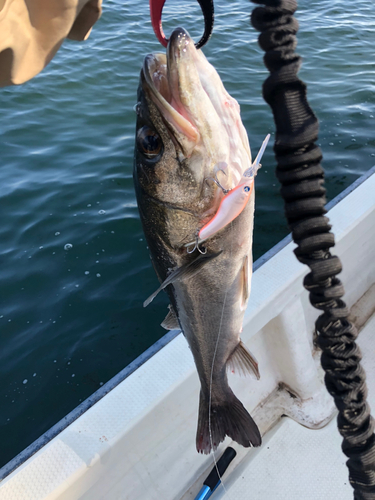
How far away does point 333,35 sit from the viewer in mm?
11094

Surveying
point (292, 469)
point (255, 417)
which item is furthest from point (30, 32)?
point (292, 469)

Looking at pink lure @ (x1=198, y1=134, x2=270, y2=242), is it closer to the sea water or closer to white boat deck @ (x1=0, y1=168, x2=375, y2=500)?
white boat deck @ (x1=0, y1=168, x2=375, y2=500)

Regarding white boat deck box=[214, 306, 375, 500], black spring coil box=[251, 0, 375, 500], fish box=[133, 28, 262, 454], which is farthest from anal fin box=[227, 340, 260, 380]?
white boat deck box=[214, 306, 375, 500]

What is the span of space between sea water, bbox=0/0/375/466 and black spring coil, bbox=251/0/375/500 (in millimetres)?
2960

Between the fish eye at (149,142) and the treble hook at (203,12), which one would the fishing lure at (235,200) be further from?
the treble hook at (203,12)

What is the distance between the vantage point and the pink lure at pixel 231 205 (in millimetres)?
1364

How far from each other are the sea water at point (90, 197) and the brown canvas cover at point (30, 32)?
322 cm

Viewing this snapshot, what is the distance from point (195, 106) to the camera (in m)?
1.36

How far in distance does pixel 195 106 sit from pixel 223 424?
65.3 inches

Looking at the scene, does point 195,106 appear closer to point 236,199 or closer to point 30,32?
point 236,199

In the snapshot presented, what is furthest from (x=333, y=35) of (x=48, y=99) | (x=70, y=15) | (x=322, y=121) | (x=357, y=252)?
(x=70, y=15)

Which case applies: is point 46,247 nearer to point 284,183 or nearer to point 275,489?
point 275,489

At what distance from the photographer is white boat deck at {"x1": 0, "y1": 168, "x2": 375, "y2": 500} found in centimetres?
234

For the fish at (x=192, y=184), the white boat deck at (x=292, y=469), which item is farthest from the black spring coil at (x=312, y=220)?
the white boat deck at (x=292, y=469)
